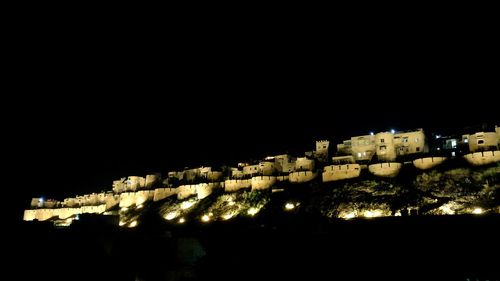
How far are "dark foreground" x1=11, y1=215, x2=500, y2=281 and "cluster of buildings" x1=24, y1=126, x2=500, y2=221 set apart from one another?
1946 cm

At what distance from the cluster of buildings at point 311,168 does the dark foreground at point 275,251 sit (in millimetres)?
19456

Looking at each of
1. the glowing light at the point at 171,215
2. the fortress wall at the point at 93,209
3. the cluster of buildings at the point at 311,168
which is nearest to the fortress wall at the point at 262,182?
the cluster of buildings at the point at 311,168

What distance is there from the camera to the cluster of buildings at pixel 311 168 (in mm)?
49188

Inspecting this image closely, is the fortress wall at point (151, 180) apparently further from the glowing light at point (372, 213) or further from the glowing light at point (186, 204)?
the glowing light at point (372, 213)

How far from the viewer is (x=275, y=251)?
3123cm

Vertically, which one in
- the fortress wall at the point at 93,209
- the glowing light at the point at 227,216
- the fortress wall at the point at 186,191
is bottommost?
the fortress wall at the point at 93,209

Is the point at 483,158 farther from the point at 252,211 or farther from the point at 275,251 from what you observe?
the point at 275,251

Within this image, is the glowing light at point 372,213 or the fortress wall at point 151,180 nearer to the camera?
the glowing light at point 372,213

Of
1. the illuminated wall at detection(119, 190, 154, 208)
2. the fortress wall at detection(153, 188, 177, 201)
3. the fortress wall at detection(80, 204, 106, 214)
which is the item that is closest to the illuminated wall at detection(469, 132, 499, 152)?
the fortress wall at detection(153, 188, 177, 201)

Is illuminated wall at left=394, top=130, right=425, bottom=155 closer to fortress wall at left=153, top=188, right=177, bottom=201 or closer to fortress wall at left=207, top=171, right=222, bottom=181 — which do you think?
fortress wall at left=207, top=171, right=222, bottom=181

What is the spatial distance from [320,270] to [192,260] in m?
13.0

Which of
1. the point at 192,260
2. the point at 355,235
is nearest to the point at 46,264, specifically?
the point at 192,260

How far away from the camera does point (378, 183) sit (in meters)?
47.0

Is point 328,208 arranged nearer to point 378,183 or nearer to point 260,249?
point 378,183
